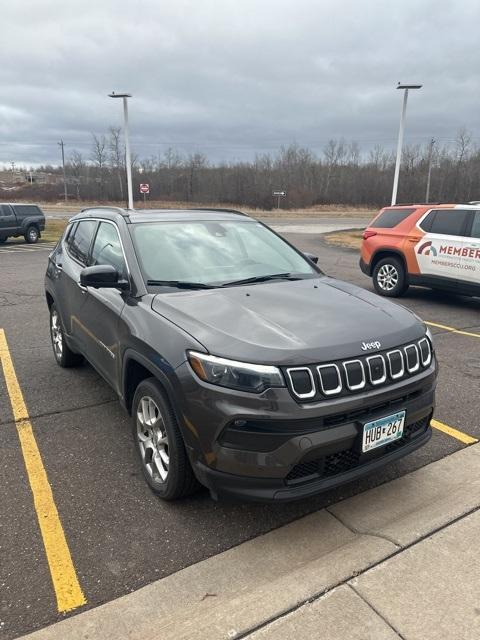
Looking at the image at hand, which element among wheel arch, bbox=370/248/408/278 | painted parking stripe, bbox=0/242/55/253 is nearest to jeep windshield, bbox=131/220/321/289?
wheel arch, bbox=370/248/408/278

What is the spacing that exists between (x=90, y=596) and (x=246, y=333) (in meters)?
1.47

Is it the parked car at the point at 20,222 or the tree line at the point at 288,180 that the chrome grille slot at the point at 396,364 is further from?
the tree line at the point at 288,180

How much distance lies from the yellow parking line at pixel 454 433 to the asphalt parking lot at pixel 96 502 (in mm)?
16

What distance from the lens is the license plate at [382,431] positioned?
2.52 metres

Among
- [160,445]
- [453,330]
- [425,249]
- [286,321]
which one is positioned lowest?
[453,330]

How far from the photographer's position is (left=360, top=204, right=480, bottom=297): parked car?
7930 mm

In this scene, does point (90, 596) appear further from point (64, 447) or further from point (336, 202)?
point (336, 202)

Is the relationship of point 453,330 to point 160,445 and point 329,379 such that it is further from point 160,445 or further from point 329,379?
point 160,445

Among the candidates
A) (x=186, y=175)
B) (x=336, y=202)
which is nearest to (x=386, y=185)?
(x=336, y=202)

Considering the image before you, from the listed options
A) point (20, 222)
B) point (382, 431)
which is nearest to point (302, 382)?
point (382, 431)

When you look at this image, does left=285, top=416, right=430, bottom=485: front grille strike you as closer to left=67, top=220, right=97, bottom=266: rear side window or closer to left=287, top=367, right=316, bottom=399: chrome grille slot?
left=287, top=367, right=316, bottom=399: chrome grille slot

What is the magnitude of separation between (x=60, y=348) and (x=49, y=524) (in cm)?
279

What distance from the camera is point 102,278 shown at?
10.6 feet

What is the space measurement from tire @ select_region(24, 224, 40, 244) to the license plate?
21814 mm
